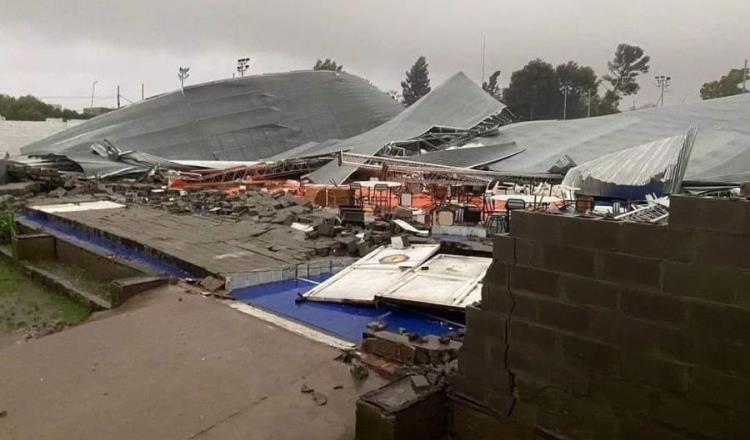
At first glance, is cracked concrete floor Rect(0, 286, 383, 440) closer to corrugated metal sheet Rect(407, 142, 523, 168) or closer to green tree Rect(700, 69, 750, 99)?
corrugated metal sheet Rect(407, 142, 523, 168)

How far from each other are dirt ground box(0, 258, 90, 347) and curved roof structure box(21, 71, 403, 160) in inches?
876

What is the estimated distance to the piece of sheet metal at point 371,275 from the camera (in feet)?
23.2

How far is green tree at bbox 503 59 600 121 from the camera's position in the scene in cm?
7025

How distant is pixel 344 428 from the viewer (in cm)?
422

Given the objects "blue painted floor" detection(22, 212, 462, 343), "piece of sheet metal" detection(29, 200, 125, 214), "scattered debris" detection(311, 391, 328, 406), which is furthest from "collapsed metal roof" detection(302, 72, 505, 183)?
"scattered debris" detection(311, 391, 328, 406)

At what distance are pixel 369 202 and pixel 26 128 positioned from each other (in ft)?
117

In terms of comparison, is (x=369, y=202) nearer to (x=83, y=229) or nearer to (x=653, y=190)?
(x=83, y=229)

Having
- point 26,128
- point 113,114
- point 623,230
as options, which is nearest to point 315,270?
point 623,230

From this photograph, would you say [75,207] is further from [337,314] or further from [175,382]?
[175,382]

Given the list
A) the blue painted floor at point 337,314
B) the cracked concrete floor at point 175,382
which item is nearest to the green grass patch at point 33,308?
the cracked concrete floor at point 175,382

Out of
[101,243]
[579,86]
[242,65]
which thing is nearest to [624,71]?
[579,86]

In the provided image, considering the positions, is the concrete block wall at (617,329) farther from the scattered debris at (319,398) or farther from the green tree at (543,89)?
the green tree at (543,89)

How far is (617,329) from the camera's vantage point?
128 inches

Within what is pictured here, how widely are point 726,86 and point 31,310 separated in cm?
7829
